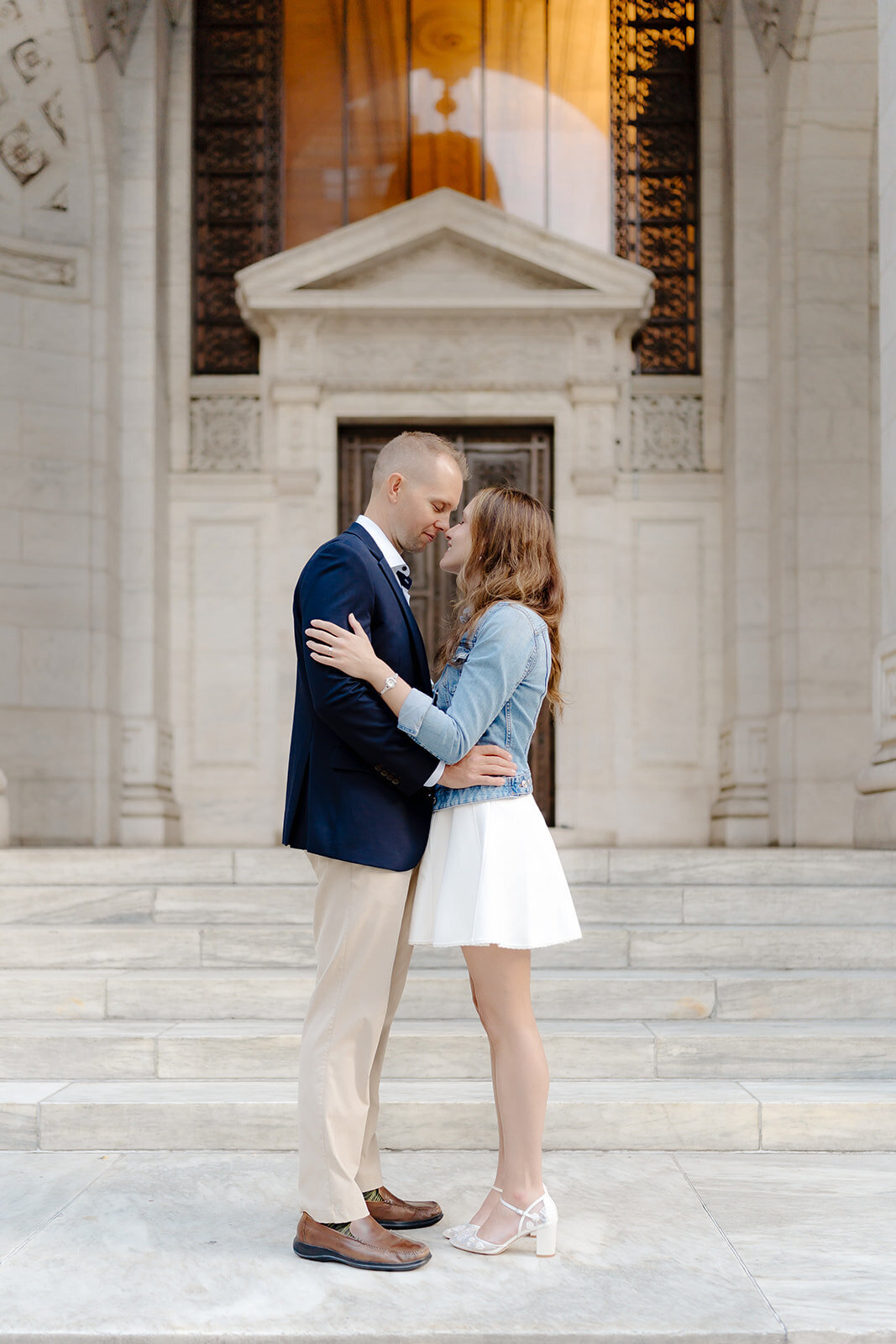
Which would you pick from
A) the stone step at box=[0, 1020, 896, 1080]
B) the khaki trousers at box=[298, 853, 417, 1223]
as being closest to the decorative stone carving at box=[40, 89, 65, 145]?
the stone step at box=[0, 1020, 896, 1080]

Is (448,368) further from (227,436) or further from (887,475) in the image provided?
(887,475)

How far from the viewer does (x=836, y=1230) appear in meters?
3.40

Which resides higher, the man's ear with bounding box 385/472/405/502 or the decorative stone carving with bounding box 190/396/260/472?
the decorative stone carving with bounding box 190/396/260/472

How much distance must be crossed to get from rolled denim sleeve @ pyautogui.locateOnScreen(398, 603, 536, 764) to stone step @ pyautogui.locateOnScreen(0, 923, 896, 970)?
2.71m

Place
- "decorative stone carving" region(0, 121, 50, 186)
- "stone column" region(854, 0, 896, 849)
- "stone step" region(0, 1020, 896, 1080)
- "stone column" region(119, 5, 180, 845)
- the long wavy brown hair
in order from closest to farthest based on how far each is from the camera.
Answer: the long wavy brown hair, "stone step" region(0, 1020, 896, 1080), "stone column" region(854, 0, 896, 849), "decorative stone carving" region(0, 121, 50, 186), "stone column" region(119, 5, 180, 845)

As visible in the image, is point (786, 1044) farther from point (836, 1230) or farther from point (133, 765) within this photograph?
point (133, 765)

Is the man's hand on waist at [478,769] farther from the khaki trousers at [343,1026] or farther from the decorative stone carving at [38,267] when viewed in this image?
the decorative stone carving at [38,267]

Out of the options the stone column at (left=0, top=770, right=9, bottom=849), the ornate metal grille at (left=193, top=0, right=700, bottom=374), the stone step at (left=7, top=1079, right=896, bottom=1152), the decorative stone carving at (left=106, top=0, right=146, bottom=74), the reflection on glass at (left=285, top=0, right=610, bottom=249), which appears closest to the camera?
the stone step at (left=7, top=1079, right=896, bottom=1152)

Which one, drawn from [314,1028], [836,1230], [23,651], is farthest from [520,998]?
[23,651]

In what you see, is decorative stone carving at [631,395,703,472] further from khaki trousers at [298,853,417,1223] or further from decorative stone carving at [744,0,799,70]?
khaki trousers at [298,853,417,1223]

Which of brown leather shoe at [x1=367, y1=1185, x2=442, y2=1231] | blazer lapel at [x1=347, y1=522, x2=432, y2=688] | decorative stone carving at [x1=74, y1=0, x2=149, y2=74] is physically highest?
decorative stone carving at [x1=74, y1=0, x2=149, y2=74]

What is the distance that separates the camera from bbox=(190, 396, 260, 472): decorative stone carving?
11672 mm

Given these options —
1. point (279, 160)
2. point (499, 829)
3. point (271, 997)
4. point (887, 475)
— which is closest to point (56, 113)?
point (279, 160)

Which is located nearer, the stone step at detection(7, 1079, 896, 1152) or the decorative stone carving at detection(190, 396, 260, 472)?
the stone step at detection(7, 1079, 896, 1152)
